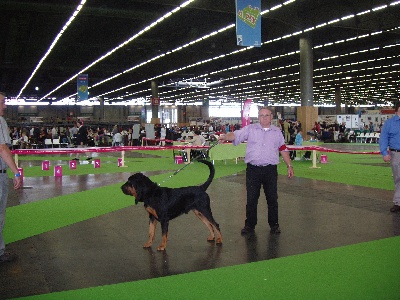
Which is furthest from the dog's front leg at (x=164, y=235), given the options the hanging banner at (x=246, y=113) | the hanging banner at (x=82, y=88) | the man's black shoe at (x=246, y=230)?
the hanging banner at (x=82, y=88)

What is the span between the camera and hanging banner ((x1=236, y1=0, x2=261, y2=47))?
13.7m

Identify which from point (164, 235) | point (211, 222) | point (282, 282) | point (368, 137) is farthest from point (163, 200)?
point (368, 137)

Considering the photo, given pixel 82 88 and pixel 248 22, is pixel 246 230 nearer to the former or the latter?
pixel 248 22

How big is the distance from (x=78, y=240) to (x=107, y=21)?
21286 millimetres

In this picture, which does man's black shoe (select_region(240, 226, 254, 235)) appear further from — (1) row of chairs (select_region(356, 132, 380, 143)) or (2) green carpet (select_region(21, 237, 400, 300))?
(1) row of chairs (select_region(356, 132, 380, 143))

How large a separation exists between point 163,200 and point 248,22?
10117 mm

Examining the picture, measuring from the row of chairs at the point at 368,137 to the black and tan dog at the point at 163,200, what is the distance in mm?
30851

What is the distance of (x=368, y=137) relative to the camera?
111 ft

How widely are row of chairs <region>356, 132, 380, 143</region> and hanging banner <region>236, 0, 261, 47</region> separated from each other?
881 inches

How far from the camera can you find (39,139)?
2964 cm

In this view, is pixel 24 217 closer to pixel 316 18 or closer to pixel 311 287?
pixel 311 287

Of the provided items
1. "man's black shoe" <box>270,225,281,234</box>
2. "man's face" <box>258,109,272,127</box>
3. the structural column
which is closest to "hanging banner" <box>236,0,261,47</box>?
"man's face" <box>258,109,272,127</box>

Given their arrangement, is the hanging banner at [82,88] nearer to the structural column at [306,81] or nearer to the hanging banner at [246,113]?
the structural column at [306,81]

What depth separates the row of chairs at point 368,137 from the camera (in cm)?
3361
